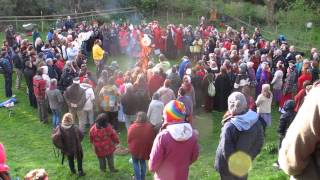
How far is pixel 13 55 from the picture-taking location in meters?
15.9

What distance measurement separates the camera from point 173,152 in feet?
19.3

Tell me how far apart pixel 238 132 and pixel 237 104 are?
1.21ft

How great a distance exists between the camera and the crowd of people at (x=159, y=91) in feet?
19.4

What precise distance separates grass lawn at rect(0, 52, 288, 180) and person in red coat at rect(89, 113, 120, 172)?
20.5 inches

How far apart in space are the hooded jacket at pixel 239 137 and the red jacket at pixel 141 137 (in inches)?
98.4

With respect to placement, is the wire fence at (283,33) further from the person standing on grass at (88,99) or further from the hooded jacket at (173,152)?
the hooded jacket at (173,152)

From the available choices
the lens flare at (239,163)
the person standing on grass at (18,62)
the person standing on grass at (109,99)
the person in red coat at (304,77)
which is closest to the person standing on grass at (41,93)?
the person standing on grass at (109,99)

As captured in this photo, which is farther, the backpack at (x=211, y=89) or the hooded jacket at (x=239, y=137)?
the backpack at (x=211, y=89)

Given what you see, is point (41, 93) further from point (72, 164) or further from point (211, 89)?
point (211, 89)

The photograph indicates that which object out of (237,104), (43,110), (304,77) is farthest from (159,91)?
(237,104)

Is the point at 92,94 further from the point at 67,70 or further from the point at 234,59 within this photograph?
the point at 234,59

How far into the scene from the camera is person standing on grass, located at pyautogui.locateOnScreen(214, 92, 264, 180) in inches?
220

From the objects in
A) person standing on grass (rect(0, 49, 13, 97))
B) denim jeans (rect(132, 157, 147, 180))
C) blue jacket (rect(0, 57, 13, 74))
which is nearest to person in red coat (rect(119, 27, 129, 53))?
person standing on grass (rect(0, 49, 13, 97))

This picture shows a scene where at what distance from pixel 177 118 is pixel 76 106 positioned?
22.4 ft
